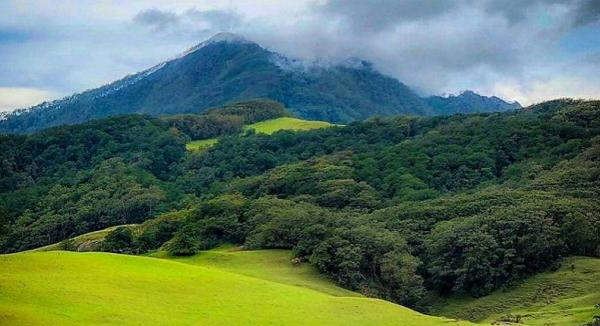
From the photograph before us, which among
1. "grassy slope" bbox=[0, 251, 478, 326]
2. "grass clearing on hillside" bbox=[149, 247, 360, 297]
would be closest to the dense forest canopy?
"grass clearing on hillside" bbox=[149, 247, 360, 297]

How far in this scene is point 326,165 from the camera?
122 metres

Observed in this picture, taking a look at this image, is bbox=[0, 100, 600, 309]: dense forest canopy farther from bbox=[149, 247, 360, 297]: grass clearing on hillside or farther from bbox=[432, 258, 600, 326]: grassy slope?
bbox=[432, 258, 600, 326]: grassy slope

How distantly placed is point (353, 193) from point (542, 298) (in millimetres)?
46431

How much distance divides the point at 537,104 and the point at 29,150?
145 meters

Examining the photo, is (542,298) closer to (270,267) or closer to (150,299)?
(270,267)

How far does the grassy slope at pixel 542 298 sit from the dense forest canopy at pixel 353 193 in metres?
2.25

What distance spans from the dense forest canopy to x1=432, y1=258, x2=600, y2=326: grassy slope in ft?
7.38

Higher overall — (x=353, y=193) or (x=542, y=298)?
(x=353, y=193)

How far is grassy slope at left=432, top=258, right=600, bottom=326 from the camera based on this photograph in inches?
2089

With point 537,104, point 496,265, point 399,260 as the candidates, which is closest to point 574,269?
point 496,265

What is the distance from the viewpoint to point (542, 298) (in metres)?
60.2

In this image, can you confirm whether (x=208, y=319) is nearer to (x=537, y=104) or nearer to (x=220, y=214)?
(x=220, y=214)

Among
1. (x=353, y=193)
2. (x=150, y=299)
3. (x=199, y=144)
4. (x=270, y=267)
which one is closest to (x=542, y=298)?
(x=270, y=267)

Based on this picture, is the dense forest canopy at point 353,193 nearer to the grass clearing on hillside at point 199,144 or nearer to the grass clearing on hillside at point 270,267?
the grass clearing on hillside at point 270,267
